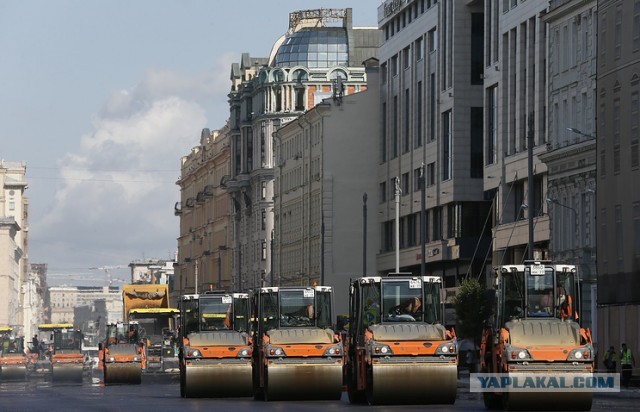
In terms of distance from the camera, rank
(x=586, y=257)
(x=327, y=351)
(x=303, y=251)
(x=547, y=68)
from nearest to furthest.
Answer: (x=327, y=351)
(x=586, y=257)
(x=547, y=68)
(x=303, y=251)

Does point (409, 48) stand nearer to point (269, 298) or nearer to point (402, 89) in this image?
point (402, 89)

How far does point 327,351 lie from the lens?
143ft

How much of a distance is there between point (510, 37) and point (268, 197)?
68.2 meters

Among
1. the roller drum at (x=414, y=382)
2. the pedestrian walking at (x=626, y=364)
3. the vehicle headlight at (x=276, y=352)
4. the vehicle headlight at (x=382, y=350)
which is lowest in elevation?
the pedestrian walking at (x=626, y=364)

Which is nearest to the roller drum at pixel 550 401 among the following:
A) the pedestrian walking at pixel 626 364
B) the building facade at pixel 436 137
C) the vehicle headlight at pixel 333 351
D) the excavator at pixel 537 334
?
the excavator at pixel 537 334

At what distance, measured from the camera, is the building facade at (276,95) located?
154125 mm

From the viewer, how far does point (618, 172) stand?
71.4 meters

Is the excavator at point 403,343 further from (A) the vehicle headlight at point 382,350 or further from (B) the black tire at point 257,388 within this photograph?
(B) the black tire at point 257,388

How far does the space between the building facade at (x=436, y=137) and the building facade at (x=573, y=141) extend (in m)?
14.1

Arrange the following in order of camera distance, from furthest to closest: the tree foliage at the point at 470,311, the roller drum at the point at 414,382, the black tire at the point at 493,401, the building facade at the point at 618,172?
1. the tree foliage at the point at 470,311
2. the building facade at the point at 618,172
3. the roller drum at the point at 414,382
4. the black tire at the point at 493,401

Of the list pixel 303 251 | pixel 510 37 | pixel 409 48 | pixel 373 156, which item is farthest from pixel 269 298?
pixel 303 251

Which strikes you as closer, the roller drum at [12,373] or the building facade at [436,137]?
the roller drum at [12,373]

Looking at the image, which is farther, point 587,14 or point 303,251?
point 303,251

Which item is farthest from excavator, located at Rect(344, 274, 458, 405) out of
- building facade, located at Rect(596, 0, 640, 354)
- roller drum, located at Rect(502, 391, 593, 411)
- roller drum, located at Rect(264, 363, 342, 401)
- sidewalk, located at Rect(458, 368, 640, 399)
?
building facade, located at Rect(596, 0, 640, 354)
